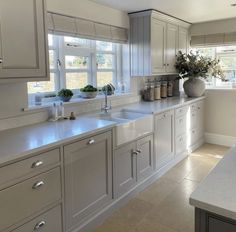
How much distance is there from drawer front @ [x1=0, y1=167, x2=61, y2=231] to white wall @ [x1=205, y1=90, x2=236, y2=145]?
3.71 m

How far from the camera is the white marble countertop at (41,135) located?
169 cm

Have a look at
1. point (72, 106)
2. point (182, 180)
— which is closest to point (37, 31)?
point (72, 106)

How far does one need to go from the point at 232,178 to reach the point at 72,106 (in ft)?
7.08

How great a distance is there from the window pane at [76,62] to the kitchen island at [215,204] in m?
2.44

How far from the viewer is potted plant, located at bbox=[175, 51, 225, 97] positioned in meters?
4.45

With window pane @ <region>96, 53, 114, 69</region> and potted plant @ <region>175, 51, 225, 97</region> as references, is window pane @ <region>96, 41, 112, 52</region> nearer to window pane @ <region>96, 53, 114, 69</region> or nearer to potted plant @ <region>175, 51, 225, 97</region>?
window pane @ <region>96, 53, 114, 69</region>

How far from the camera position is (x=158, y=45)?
391cm

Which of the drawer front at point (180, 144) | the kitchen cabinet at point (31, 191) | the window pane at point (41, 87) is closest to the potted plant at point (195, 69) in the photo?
the drawer front at point (180, 144)

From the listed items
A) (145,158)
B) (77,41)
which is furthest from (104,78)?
(145,158)

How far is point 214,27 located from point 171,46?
0.99 m

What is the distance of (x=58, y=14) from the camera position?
2787 mm

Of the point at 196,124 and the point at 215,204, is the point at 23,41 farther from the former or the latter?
the point at 196,124

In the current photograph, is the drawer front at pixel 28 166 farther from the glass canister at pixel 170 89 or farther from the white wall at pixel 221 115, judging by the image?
the white wall at pixel 221 115

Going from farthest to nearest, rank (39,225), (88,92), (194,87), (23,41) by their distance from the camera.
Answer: (194,87) → (88,92) → (23,41) → (39,225)
